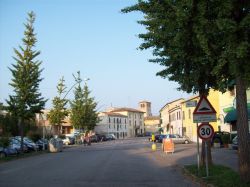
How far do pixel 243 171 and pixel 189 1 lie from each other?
4.81 meters

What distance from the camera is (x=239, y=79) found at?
1226 cm

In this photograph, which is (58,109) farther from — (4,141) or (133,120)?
(133,120)

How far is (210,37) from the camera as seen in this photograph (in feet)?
37.3

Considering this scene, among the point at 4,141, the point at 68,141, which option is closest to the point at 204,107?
the point at 4,141

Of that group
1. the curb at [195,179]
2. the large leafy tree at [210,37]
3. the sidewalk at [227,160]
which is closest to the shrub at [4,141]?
the sidewalk at [227,160]

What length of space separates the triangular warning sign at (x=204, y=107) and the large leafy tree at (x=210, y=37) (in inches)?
105

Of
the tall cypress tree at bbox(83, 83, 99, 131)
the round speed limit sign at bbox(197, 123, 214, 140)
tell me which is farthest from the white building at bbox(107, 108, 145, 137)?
the round speed limit sign at bbox(197, 123, 214, 140)

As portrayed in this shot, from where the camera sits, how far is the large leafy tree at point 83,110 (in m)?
86.9

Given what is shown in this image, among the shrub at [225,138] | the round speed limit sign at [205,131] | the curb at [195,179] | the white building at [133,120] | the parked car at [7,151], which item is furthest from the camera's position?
the white building at [133,120]

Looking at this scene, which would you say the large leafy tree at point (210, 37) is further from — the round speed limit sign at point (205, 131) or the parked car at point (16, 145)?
the parked car at point (16, 145)

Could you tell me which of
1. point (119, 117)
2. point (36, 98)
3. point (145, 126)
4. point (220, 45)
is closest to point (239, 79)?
point (220, 45)

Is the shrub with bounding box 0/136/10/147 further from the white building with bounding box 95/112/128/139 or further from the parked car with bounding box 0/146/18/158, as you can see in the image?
the white building with bounding box 95/112/128/139

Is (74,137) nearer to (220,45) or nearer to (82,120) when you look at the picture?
(82,120)

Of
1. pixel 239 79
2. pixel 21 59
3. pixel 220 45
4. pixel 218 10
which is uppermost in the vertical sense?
pixel 21 59
